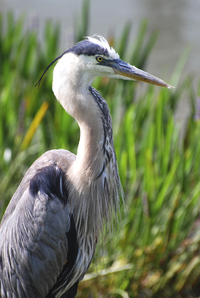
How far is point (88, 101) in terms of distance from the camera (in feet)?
4.93

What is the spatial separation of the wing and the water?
4025 millimetres

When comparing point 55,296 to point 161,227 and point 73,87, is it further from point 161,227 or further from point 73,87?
point 73,87

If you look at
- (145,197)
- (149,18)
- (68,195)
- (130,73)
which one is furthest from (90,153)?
(149,18)

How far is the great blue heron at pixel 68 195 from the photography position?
1.50 metres

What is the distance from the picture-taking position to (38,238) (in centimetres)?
164

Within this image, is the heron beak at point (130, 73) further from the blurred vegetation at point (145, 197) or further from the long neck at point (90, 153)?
the blurred vegetation at point (145, 197)

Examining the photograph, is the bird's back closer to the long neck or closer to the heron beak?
the long neck

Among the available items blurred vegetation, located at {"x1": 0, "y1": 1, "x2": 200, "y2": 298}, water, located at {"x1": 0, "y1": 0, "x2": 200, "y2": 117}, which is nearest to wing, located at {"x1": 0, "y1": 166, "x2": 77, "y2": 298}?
blurred vegetation, located at {"x1": 0, "y1": 1, "x2": 200, "y2": 298}

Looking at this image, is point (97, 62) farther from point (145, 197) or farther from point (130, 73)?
point (145, 197)

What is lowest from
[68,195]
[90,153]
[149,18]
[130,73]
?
[68,195]

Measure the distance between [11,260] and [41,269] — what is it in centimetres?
13

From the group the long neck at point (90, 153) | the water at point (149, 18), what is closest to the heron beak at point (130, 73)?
the long neck at point (90, 153)

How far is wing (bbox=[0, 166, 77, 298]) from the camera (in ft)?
5.34

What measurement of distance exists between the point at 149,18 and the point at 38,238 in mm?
6440
